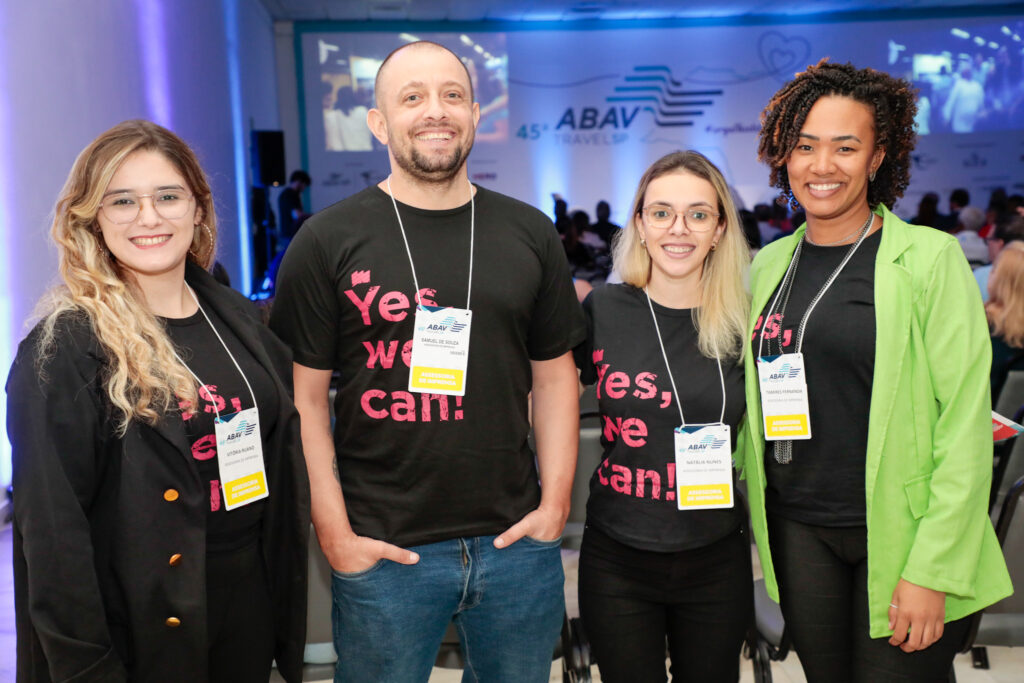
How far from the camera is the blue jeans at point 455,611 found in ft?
5.60

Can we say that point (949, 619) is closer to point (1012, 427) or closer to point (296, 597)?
point (1012, 427)

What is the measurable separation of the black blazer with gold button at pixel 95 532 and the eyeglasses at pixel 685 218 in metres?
1.17

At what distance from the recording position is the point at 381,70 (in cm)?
177

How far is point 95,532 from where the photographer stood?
56.7 inches

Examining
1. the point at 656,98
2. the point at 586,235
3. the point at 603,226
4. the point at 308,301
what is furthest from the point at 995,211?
the point at 308,301

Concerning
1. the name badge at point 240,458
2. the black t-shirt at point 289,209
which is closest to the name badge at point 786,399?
the name badge at point 240,458

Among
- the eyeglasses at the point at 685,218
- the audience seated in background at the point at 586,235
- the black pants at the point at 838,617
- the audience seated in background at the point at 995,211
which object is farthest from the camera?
the audience seated in background at the point at 995,211

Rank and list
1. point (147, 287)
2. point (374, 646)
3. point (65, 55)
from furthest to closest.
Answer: point (65, 55) < point (374, 646) < point (147, 287)

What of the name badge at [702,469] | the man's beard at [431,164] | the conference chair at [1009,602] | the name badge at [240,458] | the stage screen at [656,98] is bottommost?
the conference chair at [1009,602]

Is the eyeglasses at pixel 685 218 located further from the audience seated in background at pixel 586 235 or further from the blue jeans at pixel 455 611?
the audience seated in background at pixel 586 235

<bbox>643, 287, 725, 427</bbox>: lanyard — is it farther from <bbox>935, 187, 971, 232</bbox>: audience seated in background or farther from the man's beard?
<bbox>935, 187, 971, 232</bbox>: audience seated in background

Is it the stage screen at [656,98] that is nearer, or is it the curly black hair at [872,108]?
the curly black hair at [872,108]

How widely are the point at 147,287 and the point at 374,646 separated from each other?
881 mm

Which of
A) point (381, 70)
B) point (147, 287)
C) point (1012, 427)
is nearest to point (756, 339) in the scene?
point (1012, 427)
